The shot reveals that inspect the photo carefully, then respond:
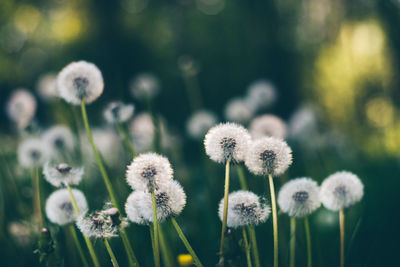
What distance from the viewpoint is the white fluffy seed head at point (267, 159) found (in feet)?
4.17

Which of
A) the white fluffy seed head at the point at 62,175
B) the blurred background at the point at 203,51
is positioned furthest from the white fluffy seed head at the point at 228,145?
the blurred background at the point at 203,51

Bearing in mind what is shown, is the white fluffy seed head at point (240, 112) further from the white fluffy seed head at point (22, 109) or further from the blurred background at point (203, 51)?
the blurred background at point (203, 51)

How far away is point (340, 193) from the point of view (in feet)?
4.49

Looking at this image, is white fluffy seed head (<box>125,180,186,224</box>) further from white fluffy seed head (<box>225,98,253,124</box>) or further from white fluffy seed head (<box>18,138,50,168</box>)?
white fluffy seed head (<box>225,98,253,124</box>)

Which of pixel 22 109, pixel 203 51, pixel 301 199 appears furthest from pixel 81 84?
pixel 203 51

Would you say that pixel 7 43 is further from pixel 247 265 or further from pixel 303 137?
pixel 247 265

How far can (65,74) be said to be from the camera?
5.14 ft

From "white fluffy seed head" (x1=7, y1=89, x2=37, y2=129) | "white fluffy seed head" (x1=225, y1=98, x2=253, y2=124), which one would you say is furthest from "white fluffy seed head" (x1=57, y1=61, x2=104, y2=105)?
"white fluffy seed head" (x1=225, y1=98, x2=253, y2=124)

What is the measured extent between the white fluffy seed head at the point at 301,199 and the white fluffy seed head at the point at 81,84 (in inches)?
33.5

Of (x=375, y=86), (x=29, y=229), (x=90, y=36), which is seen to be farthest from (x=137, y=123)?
(x=90, y=36)

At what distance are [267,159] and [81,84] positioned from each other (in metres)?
0.81

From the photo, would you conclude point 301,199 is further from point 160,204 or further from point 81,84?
point 81,84

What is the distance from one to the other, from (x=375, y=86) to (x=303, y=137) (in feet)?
9.64

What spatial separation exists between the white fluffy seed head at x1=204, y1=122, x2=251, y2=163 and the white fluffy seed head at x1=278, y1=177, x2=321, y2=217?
0.77ft
